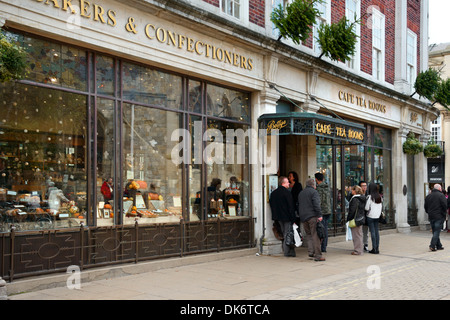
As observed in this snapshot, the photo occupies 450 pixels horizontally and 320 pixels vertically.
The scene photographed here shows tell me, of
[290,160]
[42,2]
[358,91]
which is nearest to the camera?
[42,2]

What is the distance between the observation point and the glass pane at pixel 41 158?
801 centimetres

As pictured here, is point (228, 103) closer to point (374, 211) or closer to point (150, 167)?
point (150, 167)

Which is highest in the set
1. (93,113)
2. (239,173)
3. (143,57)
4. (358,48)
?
(358,48)

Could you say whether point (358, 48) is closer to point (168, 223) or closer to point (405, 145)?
point (405, 145)

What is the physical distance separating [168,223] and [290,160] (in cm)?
554

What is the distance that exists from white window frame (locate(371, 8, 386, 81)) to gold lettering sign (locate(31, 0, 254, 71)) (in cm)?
817

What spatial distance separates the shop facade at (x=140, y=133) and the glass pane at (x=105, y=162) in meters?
0.02

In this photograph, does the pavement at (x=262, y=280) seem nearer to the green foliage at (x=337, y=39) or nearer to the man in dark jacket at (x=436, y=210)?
the man in dark jacket at (x=436, y=210)

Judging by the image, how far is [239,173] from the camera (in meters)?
12.6

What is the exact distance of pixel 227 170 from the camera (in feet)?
40.0

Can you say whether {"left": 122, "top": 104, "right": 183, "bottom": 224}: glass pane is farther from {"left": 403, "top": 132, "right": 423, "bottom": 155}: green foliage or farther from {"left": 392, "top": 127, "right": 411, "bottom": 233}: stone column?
{"left": 403, "top": 132, "right": 423, "bottom": 155}: green foliage

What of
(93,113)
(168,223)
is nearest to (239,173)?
(168,223)

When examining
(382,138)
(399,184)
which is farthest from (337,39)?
(399,184)

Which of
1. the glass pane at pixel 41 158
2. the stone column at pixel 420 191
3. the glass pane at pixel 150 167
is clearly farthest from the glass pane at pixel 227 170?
the stone column at pixel 420 191
